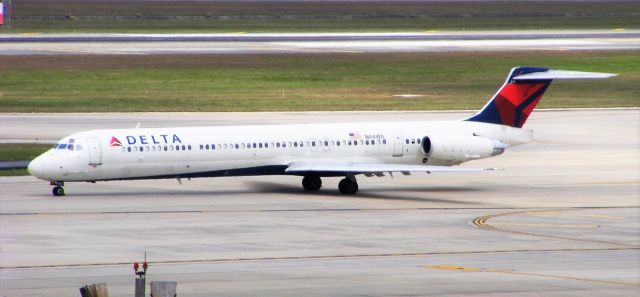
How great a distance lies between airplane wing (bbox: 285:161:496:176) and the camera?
43.2m

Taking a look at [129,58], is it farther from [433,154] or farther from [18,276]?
[18,276]

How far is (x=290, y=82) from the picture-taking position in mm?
91688

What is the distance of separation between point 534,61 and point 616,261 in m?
69.7

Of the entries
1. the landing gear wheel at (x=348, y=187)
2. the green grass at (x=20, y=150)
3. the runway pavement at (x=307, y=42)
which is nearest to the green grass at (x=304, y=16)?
the runway pavement at (x=307, y=42)

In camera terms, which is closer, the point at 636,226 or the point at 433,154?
the point at 636,226

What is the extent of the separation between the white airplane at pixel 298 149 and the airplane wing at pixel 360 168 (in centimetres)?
3

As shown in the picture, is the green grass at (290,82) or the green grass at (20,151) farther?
the green grass at (290,82)

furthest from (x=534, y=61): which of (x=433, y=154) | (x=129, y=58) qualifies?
(x=433, y=154)

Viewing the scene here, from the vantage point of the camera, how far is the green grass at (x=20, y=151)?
54.7 m

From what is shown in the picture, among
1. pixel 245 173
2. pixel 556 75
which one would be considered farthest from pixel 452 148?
pixel 245 173

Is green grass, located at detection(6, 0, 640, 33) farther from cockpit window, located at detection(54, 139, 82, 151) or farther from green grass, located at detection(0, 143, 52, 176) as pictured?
cockpit window, located at detection(54, 139, 82, 151)

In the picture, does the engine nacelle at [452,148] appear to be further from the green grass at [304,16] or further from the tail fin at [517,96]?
the green grass at [304,16]

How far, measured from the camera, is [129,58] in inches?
3986

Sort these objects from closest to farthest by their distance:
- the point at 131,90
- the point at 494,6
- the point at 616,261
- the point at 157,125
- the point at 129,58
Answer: the point at 616,261 → the point at 157,125 → the point at 131,90 → the point at 129,58 → the point at 494,6
